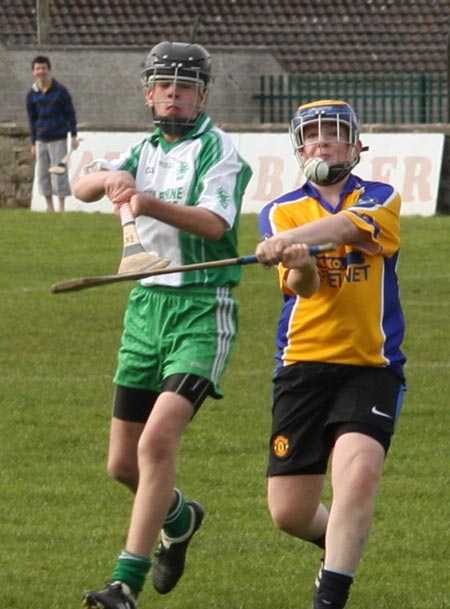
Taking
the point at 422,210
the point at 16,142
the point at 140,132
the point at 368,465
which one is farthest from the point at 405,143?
the point at 368,465

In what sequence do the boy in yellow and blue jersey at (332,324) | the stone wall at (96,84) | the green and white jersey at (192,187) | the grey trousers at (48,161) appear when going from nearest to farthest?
the boy in yellow and blue jersey at (332,324), the green and white jersey at (192,187), the grey trousers at (48,161), the stone wall at (96,84)

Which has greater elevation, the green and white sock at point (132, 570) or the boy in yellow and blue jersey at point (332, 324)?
the boy in yellow and blue jersey at point (332, 324)

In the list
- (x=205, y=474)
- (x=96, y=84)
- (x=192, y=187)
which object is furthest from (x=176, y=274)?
(x=96, y=84)

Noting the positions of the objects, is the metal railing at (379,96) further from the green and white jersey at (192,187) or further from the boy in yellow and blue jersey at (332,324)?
the boy in yellow and blue jersey at (332,324)

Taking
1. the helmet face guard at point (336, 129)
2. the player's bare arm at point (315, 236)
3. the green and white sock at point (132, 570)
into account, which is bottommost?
the green and white sock at point (132, 570)

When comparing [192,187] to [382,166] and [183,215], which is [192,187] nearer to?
[183,215]

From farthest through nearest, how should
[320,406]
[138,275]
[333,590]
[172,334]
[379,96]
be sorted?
[379,96]
[172,334]
[320,406]
[138,275]
[333,590]

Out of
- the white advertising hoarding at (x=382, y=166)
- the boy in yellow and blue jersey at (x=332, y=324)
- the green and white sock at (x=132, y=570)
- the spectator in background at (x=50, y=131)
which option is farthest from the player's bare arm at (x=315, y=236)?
the spectator in background at (x=50, y=131)

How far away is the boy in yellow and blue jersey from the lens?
240 inches

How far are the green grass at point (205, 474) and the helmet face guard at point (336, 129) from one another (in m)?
1.62

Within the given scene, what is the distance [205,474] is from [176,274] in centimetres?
239

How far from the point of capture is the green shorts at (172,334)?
6770mm

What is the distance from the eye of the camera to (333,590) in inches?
230

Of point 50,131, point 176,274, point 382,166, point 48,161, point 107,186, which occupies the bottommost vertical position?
point 176,274
